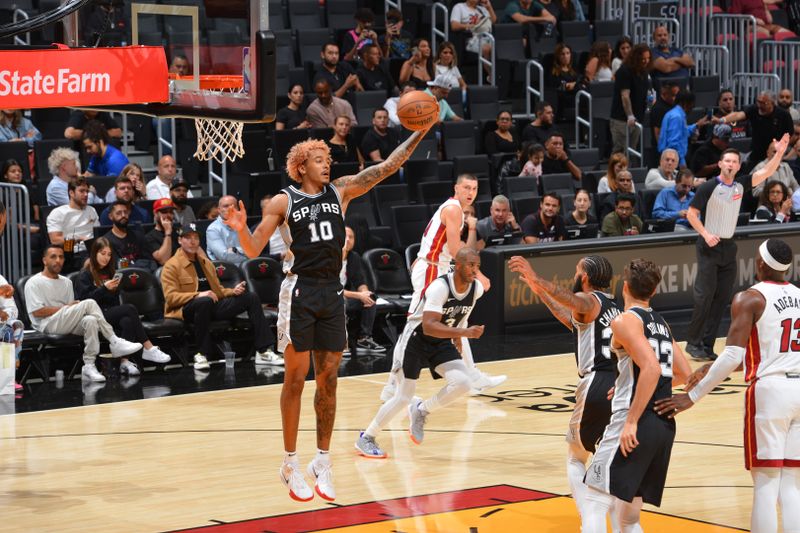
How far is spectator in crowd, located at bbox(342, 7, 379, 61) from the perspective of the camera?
18.0 metres

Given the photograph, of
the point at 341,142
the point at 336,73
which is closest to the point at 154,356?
the point at 341,142

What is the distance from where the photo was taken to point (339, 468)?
30.8ft

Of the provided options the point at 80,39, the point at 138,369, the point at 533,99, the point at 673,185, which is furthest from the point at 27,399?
the point at 533,99

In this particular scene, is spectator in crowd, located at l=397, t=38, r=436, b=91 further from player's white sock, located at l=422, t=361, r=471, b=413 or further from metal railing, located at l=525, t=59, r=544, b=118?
Result: player's white sock, located at l=422, t=361, r=471, b=413

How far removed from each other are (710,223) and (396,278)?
3.52 metres

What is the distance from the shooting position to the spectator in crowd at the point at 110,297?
1289 centimetres

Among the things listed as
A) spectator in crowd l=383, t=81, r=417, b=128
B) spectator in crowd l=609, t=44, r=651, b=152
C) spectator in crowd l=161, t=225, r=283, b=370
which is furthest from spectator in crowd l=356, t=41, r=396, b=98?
spectator in crowd l=161, t=225, r=283, b=370

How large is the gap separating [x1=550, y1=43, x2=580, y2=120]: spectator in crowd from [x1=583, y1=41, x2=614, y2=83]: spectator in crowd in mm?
235

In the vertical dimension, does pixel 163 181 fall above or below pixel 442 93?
below

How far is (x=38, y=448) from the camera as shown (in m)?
10.2

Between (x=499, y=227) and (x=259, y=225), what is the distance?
300 inches

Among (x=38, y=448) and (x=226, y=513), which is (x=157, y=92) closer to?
(x=226, y=513)

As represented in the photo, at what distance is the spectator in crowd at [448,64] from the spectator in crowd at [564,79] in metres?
2.03

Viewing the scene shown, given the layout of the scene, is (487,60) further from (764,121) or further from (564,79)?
(764,121)
